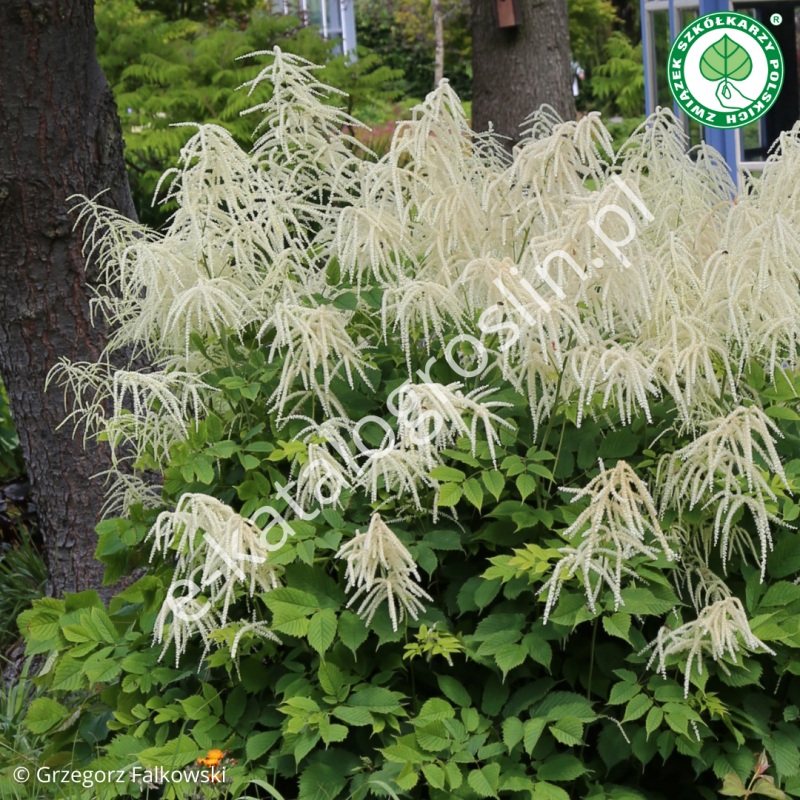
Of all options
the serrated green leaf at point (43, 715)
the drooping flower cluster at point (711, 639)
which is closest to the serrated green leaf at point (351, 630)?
the drooping flower cluster at point (711, 639)

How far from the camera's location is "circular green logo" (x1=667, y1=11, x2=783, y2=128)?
5.88 m

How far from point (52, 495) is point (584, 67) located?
752 inches

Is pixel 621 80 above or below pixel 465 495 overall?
above

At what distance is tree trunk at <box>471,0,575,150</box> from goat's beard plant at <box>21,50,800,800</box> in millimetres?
4630

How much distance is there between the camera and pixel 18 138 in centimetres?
347

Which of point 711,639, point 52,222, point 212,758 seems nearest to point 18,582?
point 52,222

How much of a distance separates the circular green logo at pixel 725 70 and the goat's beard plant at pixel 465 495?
375 cm

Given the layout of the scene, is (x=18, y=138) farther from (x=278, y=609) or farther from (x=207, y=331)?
(x=278, y=609)

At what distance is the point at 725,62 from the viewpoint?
19.6 feet

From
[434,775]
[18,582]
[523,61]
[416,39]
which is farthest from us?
[416,39]

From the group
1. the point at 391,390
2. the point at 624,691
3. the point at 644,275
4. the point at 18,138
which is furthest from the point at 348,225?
the point at 18,138

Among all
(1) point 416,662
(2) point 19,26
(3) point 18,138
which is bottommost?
(1) point 416,662

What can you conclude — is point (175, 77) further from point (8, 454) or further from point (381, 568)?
point (381, 568)

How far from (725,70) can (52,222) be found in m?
4.28
